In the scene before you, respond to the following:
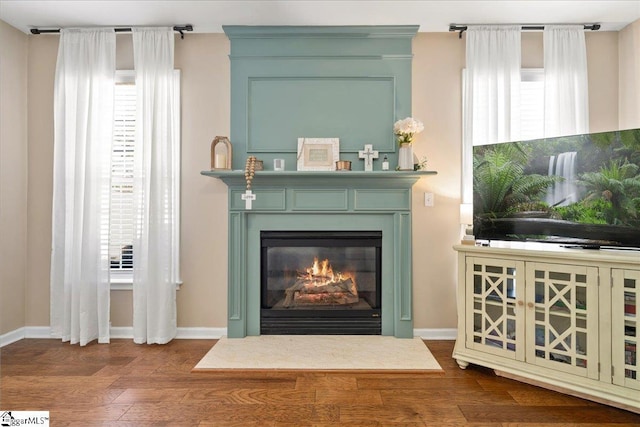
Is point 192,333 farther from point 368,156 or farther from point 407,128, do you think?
point 407,128

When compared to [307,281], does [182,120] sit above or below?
above

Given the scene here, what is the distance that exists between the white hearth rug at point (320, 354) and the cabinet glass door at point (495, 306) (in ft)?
1.32

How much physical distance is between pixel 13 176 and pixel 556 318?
4.33 metres

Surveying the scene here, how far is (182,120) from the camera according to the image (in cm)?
345

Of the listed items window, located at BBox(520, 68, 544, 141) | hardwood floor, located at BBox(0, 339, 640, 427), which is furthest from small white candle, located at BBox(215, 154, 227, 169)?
window, located at BBox(520, 68, 544, 141)

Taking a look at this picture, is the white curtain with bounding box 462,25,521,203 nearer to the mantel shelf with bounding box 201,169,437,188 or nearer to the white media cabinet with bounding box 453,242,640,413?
the mantel shelf with bounding box 201,169,437,188

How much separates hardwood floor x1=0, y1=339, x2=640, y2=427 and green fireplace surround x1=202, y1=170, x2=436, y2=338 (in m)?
0.58

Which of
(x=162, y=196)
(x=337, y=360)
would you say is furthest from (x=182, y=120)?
(x=337, y=360)

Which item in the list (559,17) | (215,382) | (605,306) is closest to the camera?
(605,306)

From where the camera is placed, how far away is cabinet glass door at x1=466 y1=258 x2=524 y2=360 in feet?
8.58

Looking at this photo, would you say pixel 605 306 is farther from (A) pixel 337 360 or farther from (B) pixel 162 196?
(B) pixel 162 196

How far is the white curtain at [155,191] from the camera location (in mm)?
3287

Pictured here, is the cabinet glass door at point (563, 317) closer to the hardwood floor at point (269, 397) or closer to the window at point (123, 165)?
the hardwood floor at point (269, 397)

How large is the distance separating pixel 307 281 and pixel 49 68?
Result: 9.75 ft
